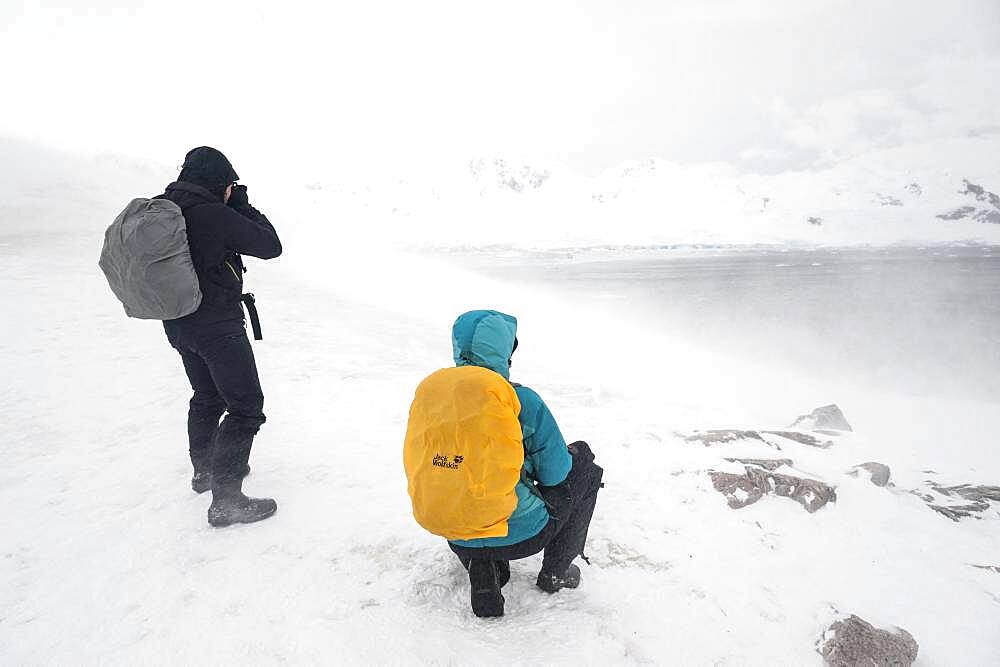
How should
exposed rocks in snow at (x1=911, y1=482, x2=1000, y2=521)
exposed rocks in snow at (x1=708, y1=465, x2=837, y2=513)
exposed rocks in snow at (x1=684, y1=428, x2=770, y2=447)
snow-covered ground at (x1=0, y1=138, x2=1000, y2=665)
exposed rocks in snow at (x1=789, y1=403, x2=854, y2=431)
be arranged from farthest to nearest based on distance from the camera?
1. exposed rocks in snow at (x1=789, y1=403, x2=854, y2=431)
2. exposed rocks in snow at (x1=684, y1=428, x2=770, y2=447)
3. exposed rocks in snow at (x1=911, y1=482, x2=1000, y2=521)
4. exposed rocks in snow at (x1=708, y1=465, x2=837, y2=513)
5. snow-covered ground at (x1=0, y1=138, x2=1000, y2=665)

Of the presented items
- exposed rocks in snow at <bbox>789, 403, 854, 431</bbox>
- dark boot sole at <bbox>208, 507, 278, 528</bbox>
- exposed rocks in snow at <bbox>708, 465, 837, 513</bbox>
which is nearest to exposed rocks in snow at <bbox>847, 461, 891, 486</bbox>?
exposed rocks in snow at <bbox>708, 465, 837, 513</bbox>

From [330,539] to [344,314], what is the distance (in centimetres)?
949

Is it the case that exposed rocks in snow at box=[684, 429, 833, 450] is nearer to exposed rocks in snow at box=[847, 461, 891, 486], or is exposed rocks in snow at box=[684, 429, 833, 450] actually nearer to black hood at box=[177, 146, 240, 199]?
exposed rocks in snow at box=[847, 461, 891, 486]

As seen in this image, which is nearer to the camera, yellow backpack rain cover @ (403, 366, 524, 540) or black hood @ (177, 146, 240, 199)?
yellow backpack rain cover @ (403, 366, 524, 540)

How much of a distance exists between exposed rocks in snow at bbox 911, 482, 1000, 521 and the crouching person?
535cm

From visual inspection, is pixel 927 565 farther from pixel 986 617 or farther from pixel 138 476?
pixel 138 476

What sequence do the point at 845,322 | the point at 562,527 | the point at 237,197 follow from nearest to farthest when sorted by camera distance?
the point at 562,527 → the point at 237,197 → the point at 845,322

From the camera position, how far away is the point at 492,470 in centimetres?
243

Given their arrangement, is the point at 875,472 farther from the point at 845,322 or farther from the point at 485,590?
the point at 845,322

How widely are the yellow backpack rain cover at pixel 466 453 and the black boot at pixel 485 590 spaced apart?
364mm

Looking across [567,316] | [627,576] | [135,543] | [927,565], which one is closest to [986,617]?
[927,565]

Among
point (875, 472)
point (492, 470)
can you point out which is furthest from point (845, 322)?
point (492, 470)

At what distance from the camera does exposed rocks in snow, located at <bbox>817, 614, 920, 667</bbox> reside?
2963mm

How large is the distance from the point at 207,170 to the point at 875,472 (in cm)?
735
